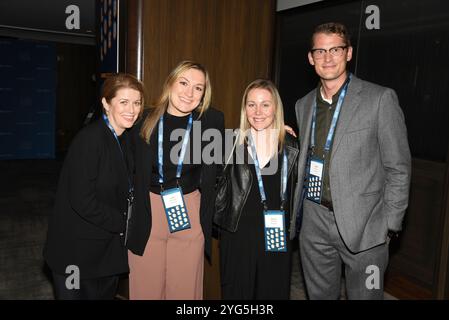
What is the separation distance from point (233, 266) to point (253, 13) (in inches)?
66.5

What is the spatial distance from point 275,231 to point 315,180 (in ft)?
1.13

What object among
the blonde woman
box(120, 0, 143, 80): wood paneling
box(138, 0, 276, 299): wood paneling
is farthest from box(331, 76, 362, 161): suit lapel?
box(120, 0, 143, 80): wood paneling

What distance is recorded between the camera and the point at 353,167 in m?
1.94

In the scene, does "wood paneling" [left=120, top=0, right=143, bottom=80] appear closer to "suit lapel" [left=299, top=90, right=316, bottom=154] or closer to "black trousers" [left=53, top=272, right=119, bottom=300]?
"suit lapel" [left=299, top=90, right=316, bottom=154]

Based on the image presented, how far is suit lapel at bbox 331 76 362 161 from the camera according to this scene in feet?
6.42

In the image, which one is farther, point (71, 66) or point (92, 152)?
point (71, 66)

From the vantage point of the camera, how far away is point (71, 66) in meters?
10.2

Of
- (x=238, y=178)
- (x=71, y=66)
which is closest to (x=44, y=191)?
(x=71, y=66)

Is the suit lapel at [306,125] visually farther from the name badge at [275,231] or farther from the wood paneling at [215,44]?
the wood paneling at [215,44]

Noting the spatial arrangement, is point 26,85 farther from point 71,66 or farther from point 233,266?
point 233,266

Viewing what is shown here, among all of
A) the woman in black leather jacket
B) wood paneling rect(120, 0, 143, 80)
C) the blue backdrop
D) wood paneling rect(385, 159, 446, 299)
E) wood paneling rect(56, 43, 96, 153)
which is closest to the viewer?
the woman in black leather jacket

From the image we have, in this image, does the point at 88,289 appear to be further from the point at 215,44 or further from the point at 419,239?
the point at 419,239

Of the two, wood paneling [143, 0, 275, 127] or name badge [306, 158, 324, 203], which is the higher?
wood paneling [143, 0, 275, 127]

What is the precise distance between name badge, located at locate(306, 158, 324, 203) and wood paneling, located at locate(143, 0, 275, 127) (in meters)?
0.86
